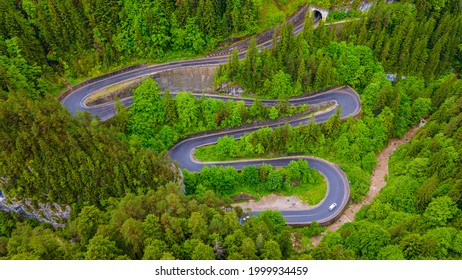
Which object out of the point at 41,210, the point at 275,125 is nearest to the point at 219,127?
the point at 275,125

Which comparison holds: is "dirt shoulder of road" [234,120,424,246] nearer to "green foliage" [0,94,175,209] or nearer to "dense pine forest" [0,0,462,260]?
"dense pine forest" [0,0,462,260]

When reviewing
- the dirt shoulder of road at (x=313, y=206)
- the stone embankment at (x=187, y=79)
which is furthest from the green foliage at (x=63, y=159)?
the stone embankment at (x=187, y=79)

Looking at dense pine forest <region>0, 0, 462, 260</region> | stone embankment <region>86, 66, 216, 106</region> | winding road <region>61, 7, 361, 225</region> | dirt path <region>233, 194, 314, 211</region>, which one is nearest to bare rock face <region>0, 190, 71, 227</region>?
dense pine forest <region>0, 0, 462, 260</region>

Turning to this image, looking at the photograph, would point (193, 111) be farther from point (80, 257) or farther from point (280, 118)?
point (80, 257)

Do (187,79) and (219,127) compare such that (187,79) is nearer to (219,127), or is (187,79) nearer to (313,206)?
(219,127)

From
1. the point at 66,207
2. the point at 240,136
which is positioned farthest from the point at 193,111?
the point at 66,207

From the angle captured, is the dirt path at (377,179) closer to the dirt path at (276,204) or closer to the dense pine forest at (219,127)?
the dense pine forest at (219,127)

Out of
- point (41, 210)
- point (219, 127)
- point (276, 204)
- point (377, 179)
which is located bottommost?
point (41, 210)
